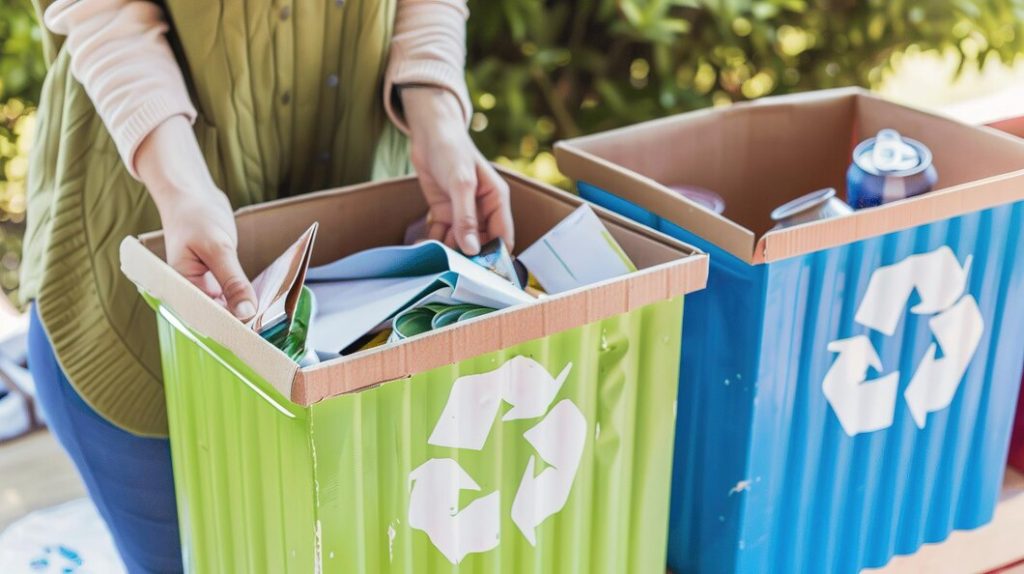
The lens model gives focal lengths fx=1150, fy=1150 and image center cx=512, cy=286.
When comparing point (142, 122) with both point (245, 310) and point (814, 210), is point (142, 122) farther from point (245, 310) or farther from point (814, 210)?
point (814, 210)

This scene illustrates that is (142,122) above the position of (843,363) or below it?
above

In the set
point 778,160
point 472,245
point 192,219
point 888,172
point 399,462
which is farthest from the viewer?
point 778,160

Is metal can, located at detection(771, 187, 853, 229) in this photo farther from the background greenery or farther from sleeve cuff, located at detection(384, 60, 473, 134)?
the background greenery

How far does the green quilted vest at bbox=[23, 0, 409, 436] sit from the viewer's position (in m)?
1.19

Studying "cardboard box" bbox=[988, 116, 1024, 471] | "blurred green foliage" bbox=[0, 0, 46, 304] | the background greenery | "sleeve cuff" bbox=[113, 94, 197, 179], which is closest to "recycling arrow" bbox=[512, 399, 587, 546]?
"sleeve cuff" bbox=[113, 94, 197, 179]

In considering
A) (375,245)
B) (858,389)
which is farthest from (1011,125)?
(375,245)

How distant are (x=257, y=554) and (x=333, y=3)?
564mm

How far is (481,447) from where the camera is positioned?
3.28 ft

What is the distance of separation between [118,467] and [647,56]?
186cm

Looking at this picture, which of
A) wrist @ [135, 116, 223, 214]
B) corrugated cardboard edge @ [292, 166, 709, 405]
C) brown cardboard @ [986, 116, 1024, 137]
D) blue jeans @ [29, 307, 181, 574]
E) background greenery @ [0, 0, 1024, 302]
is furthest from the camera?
background greenery @ [0, 0, 1024, 302]

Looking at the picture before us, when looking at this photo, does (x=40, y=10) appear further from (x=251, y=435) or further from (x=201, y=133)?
(x=251, y=435)

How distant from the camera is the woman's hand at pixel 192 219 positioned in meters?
1.06

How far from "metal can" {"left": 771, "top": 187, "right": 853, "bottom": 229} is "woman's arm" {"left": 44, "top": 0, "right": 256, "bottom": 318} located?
618 mm

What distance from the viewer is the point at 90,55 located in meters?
1.11
